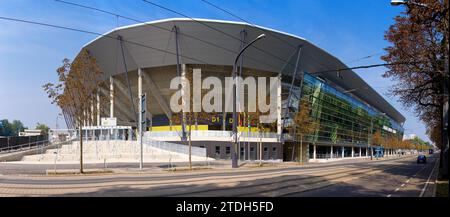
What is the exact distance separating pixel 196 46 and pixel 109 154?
20.4m

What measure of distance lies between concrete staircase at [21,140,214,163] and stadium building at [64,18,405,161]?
171 inches

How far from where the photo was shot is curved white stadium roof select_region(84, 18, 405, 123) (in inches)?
2042

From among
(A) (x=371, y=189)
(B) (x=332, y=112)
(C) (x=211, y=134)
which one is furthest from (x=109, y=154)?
(B) (x=332, y=112)

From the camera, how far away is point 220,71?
59.2 m

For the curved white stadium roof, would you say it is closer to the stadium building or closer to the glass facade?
the stadium building

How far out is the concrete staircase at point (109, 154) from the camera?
37.8 m

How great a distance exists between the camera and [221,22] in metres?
51.3

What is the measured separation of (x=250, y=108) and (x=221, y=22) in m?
14.0

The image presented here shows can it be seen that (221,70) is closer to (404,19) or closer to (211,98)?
(211,98)

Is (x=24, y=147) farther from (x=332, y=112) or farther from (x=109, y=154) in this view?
(x=332, y=112)

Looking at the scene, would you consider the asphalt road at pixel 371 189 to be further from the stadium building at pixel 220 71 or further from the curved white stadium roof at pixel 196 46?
the curved white stadium roof at pixel 196 46

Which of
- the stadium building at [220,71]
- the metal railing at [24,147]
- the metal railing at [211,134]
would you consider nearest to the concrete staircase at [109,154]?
the metal railing at [24,147]
